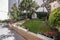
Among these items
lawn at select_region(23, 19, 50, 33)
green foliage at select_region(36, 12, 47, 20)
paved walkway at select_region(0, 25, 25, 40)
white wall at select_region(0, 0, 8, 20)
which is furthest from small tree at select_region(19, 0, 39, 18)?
paved walkway at select_region(0, 25, 25, 40)

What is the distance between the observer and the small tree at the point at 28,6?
2303 centimetres

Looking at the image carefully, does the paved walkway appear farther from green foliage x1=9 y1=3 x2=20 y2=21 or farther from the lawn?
green foliage x1=9 y1=3 x2=20 y2=21

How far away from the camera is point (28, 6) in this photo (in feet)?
76.6

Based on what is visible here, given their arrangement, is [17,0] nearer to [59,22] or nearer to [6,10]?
[6,10]

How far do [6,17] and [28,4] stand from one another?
309cm

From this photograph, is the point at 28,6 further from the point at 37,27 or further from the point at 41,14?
the point at 37,27

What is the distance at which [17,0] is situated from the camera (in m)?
23.7

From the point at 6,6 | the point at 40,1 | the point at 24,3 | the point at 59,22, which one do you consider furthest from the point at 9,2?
the point at 59,22

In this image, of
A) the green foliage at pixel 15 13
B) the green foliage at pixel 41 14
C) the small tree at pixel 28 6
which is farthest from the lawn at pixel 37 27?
the small tree at pixel 28 6

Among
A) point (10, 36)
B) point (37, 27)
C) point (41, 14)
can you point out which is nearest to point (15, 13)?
point (41, 14)

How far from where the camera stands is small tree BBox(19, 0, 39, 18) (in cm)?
2303

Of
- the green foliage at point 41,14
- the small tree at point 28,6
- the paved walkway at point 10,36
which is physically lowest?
the paved walkway at point 10,36

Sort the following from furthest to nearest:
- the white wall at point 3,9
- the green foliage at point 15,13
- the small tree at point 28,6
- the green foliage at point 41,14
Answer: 1. the white wall at point 3,9
2. the small tree at point 28,6
3. the green foliage at point 41,14
4. the green foliage at point 15,13

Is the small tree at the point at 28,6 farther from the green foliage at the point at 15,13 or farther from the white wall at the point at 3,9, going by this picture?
the white wall at the point at 3,9
